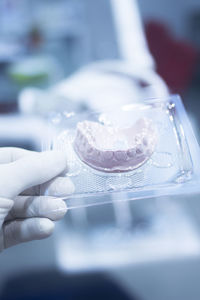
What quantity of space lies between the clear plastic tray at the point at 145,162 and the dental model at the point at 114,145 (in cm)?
1

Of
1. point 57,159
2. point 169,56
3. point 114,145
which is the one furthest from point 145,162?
point 169,56

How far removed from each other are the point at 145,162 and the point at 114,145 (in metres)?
0.08

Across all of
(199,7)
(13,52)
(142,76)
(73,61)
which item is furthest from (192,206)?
(199,7)

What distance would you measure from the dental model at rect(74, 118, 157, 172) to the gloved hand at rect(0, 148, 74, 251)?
0.20 ft

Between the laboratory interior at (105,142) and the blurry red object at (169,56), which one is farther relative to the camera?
the blurry red object at (169,56)

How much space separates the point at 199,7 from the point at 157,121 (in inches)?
142

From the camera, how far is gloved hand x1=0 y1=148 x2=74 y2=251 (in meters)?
0.71

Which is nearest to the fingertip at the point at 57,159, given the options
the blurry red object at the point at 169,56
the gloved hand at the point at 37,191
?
the gloved hand at the point at 37,191

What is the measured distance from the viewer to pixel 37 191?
2.67ft

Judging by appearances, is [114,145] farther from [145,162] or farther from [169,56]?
[169,56]

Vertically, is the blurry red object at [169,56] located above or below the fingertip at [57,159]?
above

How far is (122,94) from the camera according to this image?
1.82m

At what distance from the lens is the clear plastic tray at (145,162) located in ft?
2.28

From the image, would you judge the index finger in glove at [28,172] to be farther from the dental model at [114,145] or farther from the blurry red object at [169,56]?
the blurry red object at [169,56]
